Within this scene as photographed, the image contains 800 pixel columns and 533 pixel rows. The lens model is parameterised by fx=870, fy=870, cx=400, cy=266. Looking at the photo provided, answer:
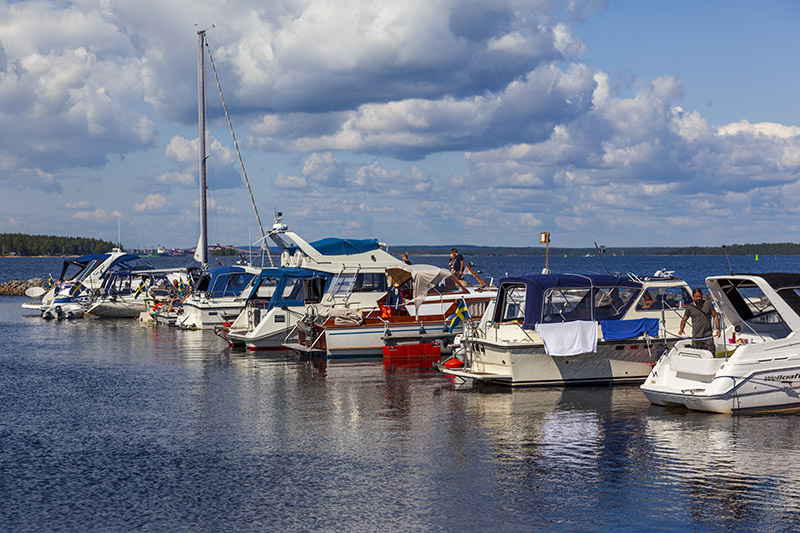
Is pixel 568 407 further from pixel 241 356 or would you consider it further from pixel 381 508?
pixel 241 356

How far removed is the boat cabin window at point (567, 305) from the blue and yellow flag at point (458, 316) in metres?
4.60

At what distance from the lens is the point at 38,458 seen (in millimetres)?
14914

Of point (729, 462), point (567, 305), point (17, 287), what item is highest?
point (567, 305)

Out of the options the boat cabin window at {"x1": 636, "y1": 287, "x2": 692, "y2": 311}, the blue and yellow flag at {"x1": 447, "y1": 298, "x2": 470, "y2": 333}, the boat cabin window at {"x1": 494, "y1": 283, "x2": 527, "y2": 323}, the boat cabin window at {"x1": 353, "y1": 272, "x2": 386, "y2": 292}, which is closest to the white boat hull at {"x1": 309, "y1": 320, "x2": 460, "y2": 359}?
the blue and yellow flag at {"x1": 447, "y1": 298, "x2": 470, "y2": 333}

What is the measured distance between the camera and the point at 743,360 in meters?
17.1

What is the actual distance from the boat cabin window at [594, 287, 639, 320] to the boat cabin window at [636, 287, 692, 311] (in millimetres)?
349

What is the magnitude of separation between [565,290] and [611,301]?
4.31ft

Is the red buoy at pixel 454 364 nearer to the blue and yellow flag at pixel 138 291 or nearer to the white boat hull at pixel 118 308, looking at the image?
the white boat hull at pixel 118 308

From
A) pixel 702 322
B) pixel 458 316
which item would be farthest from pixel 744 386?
pixel 458 316

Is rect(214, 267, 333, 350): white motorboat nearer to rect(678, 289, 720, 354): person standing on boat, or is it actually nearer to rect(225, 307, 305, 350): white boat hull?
rect(225, 307, 305, 350): white boat hull

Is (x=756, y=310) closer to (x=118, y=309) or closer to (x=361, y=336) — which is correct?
(x=361, y=336)

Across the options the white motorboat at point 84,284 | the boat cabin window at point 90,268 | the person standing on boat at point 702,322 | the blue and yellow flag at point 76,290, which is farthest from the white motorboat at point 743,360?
the boat cabin window at point 90,268

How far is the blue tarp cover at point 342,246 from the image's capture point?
109 ft

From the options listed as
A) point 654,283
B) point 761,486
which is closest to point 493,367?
point 654,283
